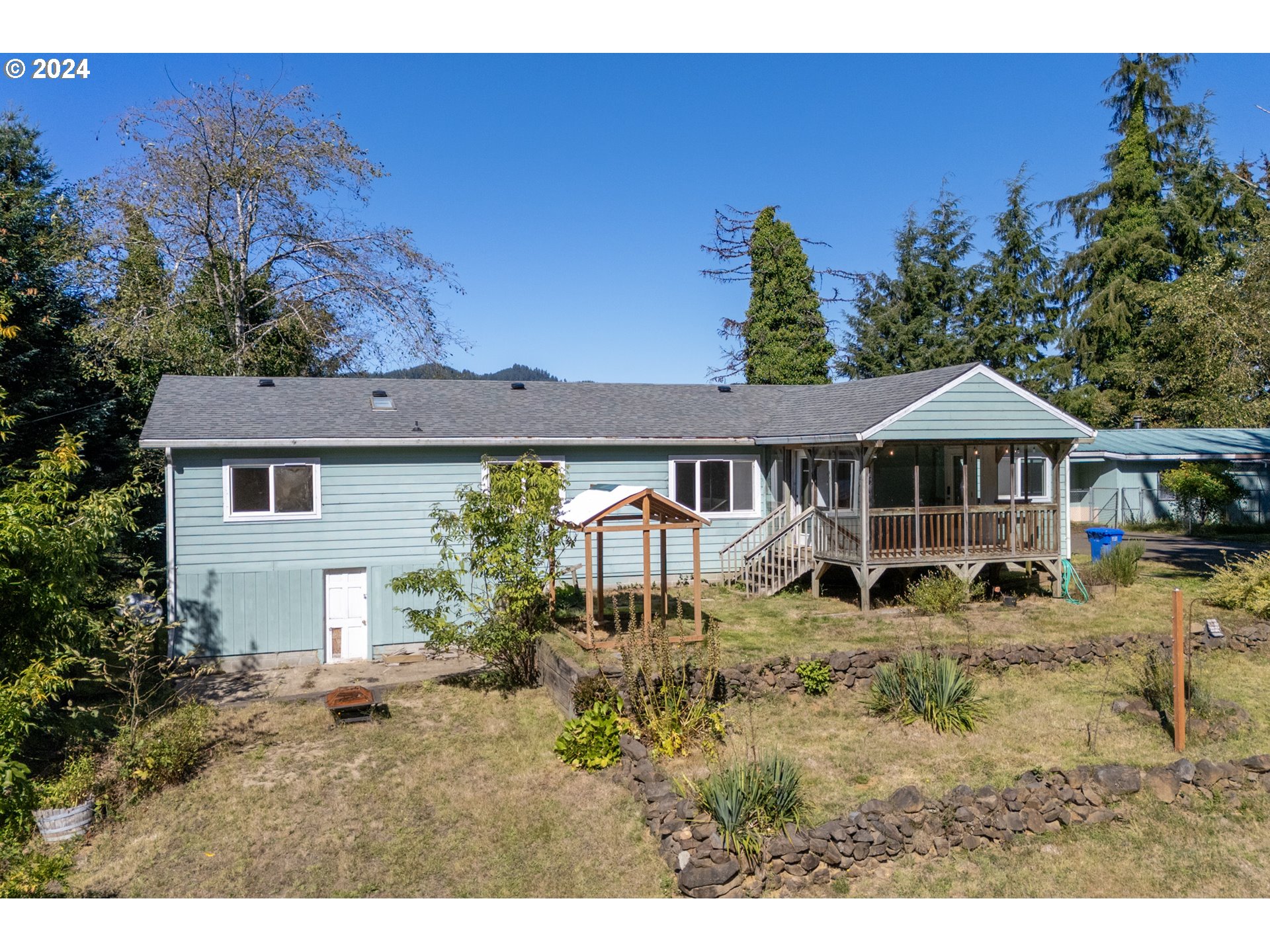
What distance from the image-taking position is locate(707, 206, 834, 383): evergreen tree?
103 feet

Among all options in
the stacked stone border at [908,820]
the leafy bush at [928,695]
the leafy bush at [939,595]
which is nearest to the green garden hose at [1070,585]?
the leafy bush at [939,595]

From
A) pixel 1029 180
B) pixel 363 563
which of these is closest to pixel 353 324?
pixel 363 563

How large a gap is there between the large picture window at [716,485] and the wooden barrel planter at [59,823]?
11.0 m

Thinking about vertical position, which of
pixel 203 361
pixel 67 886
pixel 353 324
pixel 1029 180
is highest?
pixel 1029 180

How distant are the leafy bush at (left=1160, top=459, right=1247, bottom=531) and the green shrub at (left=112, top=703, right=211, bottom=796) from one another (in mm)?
29723

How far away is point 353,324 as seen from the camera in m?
25.5

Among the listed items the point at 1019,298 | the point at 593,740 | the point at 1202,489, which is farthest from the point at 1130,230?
the point at 593,740

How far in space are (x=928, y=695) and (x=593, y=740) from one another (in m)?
3.91

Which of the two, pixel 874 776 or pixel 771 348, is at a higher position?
pixel 771 348

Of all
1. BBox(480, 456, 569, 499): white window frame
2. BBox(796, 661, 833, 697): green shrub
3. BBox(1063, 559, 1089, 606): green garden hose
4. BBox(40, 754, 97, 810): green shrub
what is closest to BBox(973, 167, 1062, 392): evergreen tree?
BBox(1063, 559, 1089, 606): green garden hose

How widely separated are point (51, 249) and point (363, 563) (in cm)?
952

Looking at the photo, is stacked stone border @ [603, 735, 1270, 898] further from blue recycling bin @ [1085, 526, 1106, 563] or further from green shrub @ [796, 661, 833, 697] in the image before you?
blue recycling bin @ [1085, 526, 1106, 563]

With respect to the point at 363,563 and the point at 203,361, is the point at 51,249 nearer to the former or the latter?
the point at 203,361

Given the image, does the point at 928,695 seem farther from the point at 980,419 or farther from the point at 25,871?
the point at 25,871
